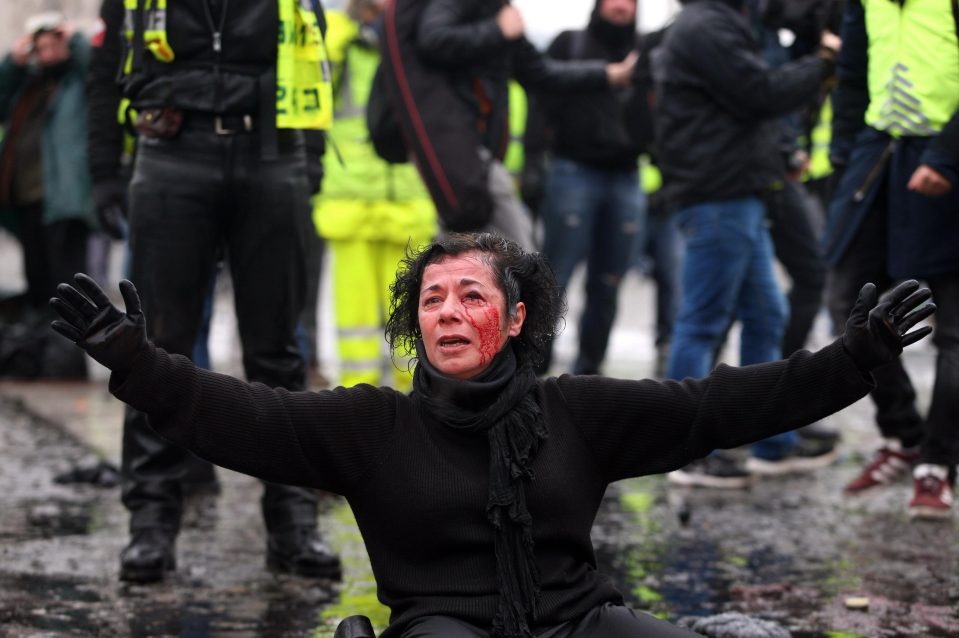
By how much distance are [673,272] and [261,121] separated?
5.76 m

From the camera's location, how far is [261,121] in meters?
4.89

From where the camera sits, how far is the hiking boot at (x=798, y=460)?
688 centimetres

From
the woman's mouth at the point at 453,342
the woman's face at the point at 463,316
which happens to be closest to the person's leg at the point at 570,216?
the woman's face at the point at 463,316

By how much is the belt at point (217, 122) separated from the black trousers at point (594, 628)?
2.13m

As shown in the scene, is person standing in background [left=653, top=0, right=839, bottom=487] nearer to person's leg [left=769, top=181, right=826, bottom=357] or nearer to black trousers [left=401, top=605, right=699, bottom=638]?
person's leg [left=769, top=181, right=826, bottom=357]

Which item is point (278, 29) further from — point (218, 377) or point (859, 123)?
point (859, 123)

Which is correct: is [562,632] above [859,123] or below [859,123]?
below

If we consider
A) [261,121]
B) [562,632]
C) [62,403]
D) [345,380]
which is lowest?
[62,403]

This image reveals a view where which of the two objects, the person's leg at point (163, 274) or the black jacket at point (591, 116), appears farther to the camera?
the black jacket at point (591, 116)

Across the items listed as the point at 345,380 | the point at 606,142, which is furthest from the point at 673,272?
the point at 345,380

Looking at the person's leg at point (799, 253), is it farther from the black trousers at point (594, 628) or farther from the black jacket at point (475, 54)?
the black trousers at point (594, 628)

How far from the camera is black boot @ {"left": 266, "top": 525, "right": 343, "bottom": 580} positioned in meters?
4.89

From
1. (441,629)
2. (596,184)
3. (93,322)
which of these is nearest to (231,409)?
(93,322)

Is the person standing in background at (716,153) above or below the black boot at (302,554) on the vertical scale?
above
